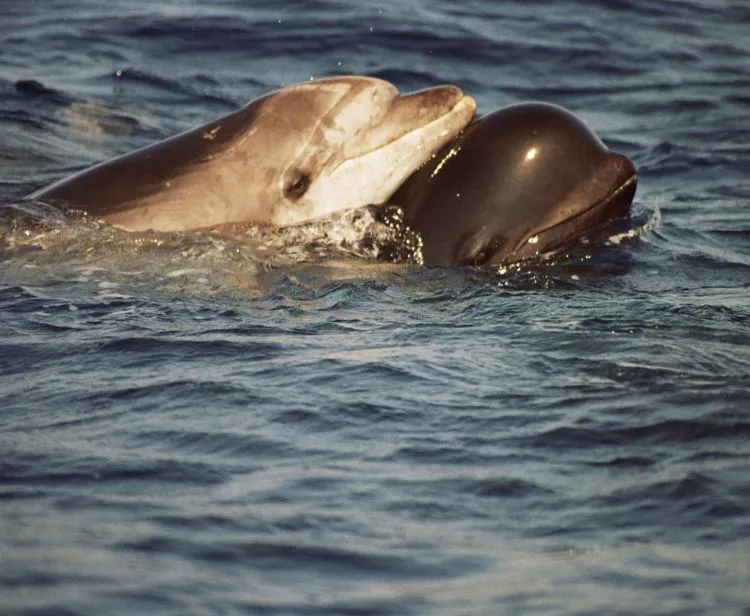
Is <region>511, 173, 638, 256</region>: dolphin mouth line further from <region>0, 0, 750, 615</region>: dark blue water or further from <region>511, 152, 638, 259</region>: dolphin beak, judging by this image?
<region>0, 0, 750, 615</region>: dark blue water

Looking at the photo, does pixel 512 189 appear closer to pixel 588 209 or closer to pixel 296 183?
pixel 588 209

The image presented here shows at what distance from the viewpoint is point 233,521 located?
5.16m

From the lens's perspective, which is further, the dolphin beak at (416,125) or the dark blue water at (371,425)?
the dolphin beak at (416,125)

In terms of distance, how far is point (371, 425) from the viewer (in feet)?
20.1

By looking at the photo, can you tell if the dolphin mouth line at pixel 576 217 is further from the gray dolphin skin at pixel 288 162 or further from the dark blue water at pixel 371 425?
the gray dolphin skin at pixel 288 162

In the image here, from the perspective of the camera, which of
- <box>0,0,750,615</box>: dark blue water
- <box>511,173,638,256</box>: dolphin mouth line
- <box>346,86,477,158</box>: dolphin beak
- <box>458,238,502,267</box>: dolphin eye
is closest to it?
<box>0,0,750,615</box>: dark blue water

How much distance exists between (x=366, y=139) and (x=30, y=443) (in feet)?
12.4

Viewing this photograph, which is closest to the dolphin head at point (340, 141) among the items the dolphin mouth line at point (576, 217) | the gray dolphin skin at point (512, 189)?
the gray dolphin skin at point (512, 189)

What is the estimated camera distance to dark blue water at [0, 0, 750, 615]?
187 inches

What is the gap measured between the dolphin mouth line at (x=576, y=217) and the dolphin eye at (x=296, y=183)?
1.44m

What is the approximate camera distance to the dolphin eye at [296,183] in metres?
9.01

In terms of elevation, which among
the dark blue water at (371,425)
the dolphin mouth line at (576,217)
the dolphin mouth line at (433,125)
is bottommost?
the dark blue water at (371,425)

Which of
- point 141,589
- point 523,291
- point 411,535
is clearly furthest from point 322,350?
point 141,589

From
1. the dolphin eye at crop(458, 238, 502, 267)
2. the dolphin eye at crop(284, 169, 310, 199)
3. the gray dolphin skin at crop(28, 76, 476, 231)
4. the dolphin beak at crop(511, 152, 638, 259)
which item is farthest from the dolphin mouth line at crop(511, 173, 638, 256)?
the dolphin eye at crop(284, 169, 310, 199)
